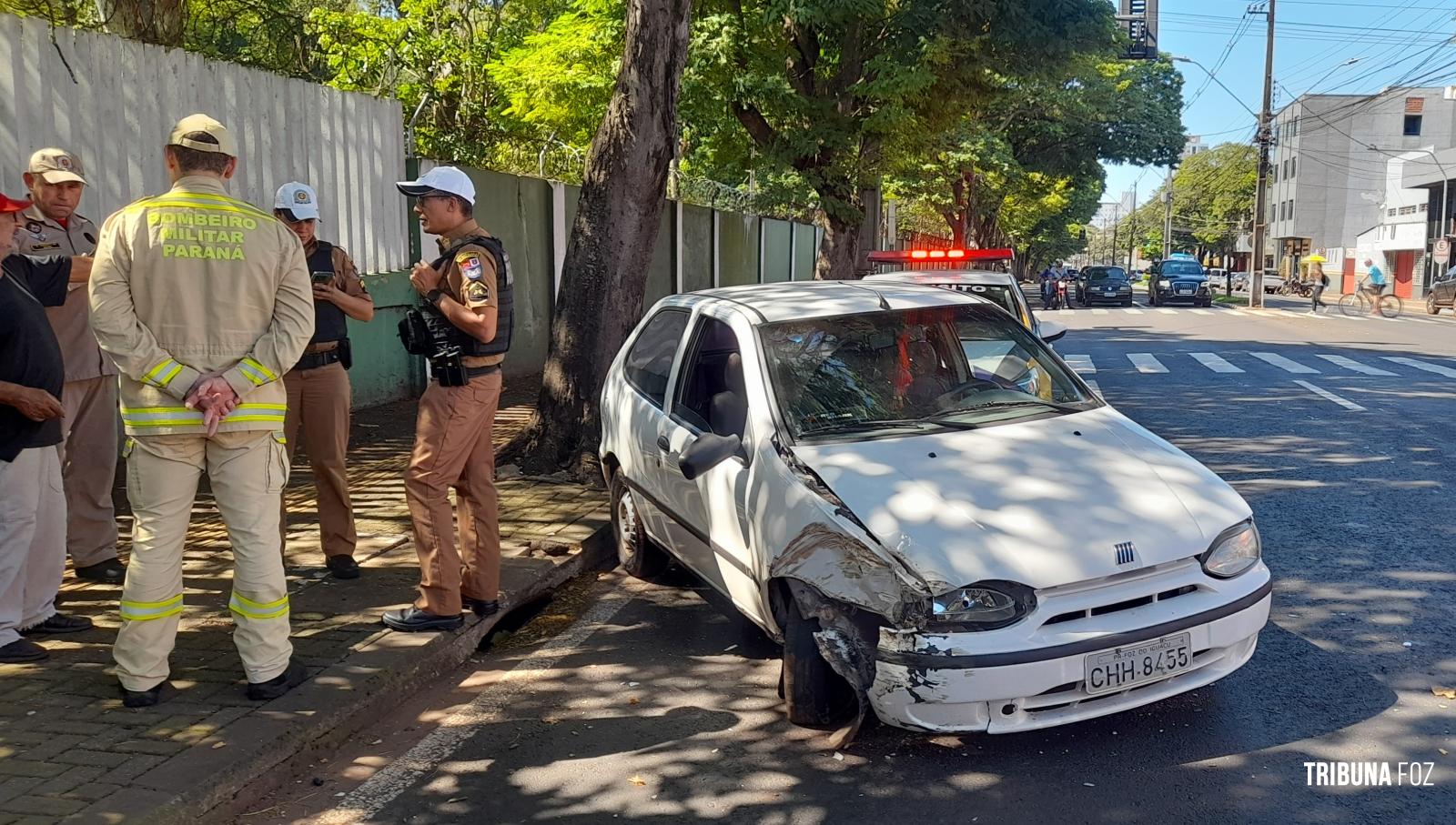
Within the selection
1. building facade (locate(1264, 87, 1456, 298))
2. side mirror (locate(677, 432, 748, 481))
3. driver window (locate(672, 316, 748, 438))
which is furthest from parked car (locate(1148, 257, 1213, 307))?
side mirror (locate(677, 432, 748, 481))

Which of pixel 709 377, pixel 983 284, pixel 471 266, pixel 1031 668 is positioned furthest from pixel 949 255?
pixel 1031 668

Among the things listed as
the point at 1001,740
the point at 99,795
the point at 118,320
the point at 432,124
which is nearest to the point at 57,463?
the point at 118,320

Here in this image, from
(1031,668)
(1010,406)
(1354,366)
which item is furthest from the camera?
(1354,366)

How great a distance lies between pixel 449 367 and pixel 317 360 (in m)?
1.12

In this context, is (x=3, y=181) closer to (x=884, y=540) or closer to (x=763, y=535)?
(x=763, y=535)

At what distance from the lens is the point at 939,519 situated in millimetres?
3805

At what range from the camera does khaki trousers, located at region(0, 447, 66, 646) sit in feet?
14.4

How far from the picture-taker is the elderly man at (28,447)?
14.1ft

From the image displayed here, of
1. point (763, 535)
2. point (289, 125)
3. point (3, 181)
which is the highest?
point (289, 125)

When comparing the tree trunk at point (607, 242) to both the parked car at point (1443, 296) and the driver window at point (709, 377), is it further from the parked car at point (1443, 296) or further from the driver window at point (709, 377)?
the parked car at point (1443, 296)

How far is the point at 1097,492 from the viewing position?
4039 millimetres

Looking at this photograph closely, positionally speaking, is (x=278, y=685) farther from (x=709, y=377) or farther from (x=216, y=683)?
(x=709, y=377)

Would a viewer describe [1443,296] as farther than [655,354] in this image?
Yes

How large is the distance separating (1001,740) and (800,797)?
0.81 m
